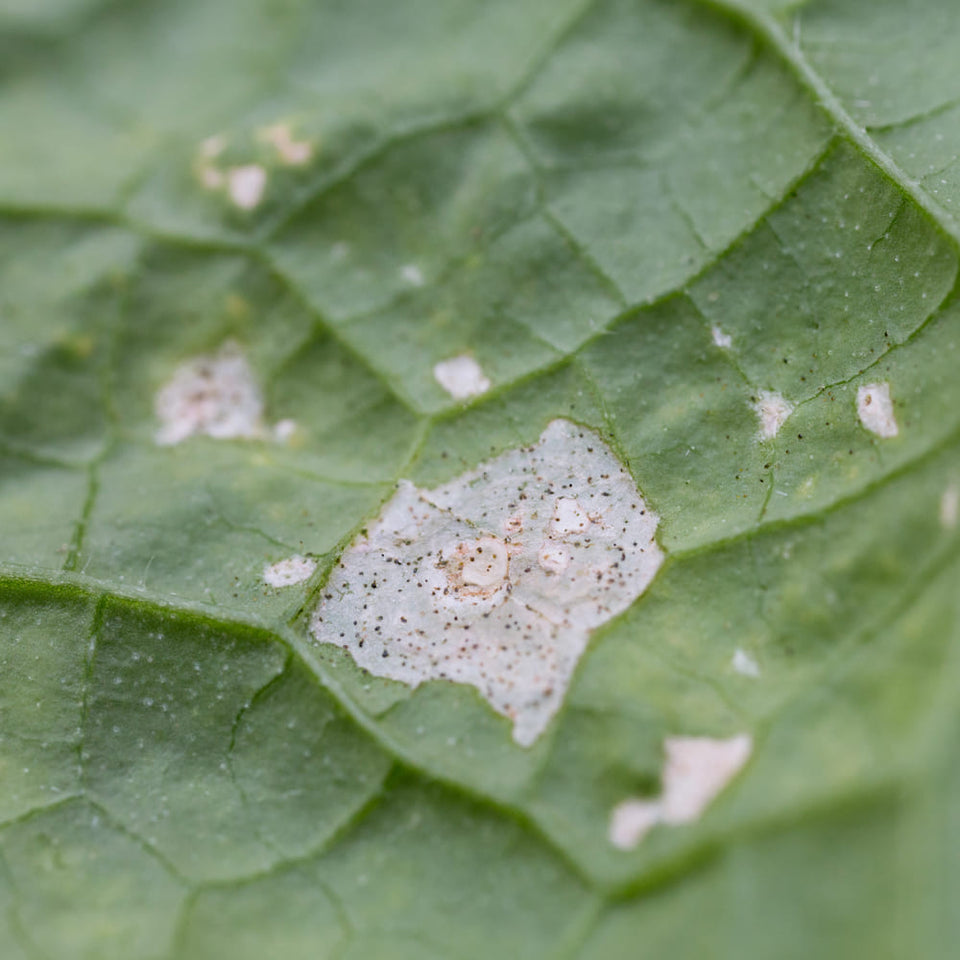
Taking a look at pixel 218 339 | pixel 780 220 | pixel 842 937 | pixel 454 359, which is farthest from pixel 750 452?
pixel 218 339

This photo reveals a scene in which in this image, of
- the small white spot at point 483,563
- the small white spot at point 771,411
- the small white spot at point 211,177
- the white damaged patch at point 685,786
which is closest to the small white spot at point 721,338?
the small white spot at point 771,411

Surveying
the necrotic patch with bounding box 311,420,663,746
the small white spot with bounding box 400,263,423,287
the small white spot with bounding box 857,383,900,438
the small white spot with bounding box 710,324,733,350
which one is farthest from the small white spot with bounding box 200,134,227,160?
the small white spot with bounding box 857,383,900,438

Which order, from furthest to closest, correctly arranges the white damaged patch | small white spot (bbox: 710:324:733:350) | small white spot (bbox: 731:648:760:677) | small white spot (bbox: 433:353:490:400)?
small white spot (bbox: 433:353:490:400) → small white spot (bbox: 710:324:733:350) → small white spot (bbox: 731:648:760:677) → the white damaged patch

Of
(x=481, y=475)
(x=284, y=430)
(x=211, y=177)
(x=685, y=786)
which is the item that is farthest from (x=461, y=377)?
(x=685, y=786)

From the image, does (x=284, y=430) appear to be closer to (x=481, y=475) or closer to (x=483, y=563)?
(x=481, y=475)

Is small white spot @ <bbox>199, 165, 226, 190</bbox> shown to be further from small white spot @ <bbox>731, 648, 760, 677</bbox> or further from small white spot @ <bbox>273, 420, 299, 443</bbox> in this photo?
small white spot @ <bbox>731, 648, 760, 677</bbox>

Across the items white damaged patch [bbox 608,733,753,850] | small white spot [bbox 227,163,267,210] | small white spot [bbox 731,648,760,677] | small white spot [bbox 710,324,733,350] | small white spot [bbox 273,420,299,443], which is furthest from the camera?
small white spot [bbox 227,163,267,210]
